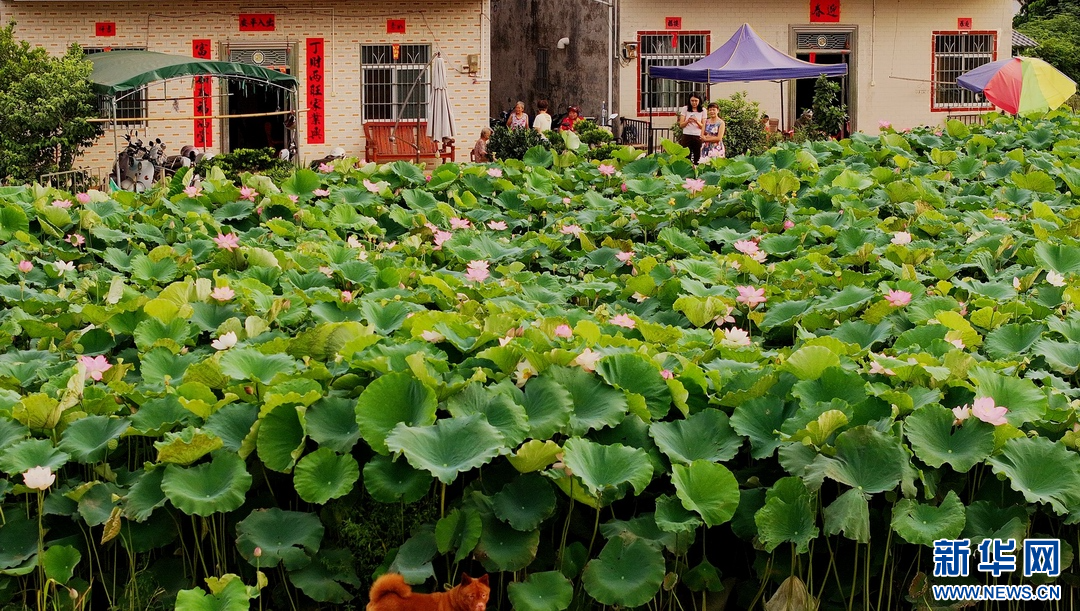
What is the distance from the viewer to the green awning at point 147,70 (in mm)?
13734

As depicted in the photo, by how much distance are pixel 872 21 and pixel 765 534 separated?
18.4m

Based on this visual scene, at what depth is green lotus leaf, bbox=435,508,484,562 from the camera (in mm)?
2707

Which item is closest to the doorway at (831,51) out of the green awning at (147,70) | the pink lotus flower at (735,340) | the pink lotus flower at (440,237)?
the green awning at (147,70)

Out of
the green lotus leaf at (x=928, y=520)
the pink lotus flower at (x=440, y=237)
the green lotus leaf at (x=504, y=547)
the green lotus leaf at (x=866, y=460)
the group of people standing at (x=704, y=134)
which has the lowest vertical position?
the green lotus leaf at (x=504, y=547)

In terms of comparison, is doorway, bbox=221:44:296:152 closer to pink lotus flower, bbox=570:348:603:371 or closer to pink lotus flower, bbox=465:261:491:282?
pink lotus flower, bbox=465:261:491:282

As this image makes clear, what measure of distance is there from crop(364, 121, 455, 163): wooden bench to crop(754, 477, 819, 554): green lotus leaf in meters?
14.9

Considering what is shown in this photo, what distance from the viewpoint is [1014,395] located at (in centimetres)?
298

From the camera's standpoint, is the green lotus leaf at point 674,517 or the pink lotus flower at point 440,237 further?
the pink lotus flower at point 440,237

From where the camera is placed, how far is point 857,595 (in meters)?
2.87

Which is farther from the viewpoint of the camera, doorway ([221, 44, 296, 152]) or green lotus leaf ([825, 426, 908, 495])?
doorway ([221, 44, 296, 152])

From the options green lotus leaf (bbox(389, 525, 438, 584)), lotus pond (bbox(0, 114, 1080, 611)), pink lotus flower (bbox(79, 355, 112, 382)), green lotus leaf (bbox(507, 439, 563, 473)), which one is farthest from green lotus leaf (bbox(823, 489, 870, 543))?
pink lotus flower (bbox(79, 355, 112, 382))

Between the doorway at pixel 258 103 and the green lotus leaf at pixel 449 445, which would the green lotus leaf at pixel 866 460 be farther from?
the doorway at pixel 258 103

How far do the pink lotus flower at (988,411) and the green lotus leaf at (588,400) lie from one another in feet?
2.53

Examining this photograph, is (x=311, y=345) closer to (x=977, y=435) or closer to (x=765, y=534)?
(x=765, y=534)
